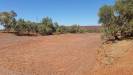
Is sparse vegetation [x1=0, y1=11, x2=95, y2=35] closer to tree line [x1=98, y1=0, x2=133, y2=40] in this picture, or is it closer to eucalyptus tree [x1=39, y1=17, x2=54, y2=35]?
eucalyptus tree [x1=39, y1=17, x2=54, y2=35]

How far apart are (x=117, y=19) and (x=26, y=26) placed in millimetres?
34941

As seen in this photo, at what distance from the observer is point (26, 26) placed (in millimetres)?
60781

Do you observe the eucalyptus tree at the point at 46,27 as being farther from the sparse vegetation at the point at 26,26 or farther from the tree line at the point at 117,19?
the tree line at the point at 117,19

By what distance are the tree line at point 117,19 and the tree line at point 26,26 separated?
2889 cm

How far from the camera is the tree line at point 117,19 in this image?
96.8 feet

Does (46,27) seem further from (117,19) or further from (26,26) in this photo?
(117,19)

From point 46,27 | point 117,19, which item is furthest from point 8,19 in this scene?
point 117,19

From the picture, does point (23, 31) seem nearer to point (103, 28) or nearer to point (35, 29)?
point (35, 29)

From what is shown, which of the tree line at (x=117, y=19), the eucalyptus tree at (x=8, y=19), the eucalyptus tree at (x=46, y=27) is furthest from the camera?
the eucalyptus tree at (x=46, y=27)

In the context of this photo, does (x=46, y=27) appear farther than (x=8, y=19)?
Yes

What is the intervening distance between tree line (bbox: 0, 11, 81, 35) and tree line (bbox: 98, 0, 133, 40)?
2889 centimetres

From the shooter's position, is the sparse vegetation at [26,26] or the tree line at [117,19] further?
the sparse vegetation at [26,26]

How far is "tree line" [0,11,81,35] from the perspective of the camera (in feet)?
186

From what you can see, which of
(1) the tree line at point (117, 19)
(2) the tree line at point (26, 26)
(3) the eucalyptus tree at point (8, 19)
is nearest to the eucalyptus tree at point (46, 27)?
(2) the tree line at point (26, 26)
